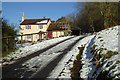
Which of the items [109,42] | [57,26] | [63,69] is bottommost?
[63,69]

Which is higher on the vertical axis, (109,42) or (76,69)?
(109,42)

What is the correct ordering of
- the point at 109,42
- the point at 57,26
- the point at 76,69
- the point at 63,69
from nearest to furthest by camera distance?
the point at 76,69 < the point at 63,69 < the point at 109,42 < the point at 57,26

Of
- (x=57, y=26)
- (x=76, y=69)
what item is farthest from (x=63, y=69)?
(x=57, y=26)

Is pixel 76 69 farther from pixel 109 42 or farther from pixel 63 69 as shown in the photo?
pixel 109 42

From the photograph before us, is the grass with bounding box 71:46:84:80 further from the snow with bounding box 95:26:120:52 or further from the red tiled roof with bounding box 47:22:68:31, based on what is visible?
the red tiled roof with bounding box 47:22:68:31

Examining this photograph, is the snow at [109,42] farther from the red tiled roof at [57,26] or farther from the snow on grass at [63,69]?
the red tiled roof at [57,26]

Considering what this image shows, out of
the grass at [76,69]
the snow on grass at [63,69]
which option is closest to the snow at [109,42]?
the grass at [76,69]

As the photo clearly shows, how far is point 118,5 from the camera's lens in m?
42.2

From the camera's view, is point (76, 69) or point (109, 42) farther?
point (109, 42)

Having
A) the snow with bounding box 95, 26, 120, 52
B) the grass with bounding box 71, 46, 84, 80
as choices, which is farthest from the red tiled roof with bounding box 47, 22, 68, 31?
the grass with bounding box 71, 46, 84, 80

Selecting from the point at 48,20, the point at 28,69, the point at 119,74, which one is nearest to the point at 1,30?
the point at 28,69

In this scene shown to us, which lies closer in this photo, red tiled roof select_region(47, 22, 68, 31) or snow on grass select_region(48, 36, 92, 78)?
snow on grass select_region(48, 36, 92, 78)

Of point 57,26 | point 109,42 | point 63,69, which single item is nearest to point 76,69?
point 63,69

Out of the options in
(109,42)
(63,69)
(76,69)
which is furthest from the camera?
(109,42)
